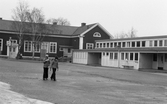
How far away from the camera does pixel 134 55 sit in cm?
4162

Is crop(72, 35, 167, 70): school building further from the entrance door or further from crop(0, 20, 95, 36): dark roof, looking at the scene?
crop(0, 20, 95, 36): dark roof

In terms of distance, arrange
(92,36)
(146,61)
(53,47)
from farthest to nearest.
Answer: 1. (53,47)
2. (92,36)
3. (146,61)

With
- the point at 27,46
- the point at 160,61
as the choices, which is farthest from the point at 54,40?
the point at 160,61

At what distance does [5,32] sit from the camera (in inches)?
2410

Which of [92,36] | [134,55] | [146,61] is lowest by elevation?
[146,61]

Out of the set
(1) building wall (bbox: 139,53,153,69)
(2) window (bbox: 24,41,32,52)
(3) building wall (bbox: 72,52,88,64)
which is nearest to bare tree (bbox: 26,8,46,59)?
(2) window (bbox: 24,41,32,52)

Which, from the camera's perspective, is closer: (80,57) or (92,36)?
(80,57)

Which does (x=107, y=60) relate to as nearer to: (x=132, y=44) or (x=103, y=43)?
(x=132, y=44)

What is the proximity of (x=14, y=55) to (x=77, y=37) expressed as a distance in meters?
15.0

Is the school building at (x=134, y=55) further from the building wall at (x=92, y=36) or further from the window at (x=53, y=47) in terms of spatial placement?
the window at (x=53, y=47)

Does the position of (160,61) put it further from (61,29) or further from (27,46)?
(61,29)

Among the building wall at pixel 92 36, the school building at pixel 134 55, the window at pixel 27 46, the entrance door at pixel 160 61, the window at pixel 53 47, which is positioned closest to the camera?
the school building at pixel 134 55

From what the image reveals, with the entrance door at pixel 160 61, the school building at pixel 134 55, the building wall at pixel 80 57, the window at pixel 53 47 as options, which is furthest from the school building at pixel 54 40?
the entrance door at pixel 160 61

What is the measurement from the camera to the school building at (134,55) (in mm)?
40375
